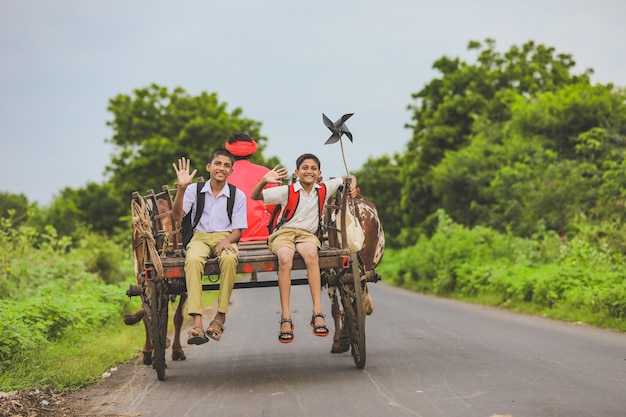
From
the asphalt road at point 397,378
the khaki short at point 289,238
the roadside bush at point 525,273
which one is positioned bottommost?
the asphalt road at point 397,378

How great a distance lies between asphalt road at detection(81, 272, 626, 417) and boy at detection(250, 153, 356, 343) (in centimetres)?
75

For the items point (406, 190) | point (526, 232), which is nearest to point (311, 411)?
point (526, 232)

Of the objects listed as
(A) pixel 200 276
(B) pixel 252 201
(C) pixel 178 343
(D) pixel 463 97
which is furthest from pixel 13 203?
(A) pixel 200 276

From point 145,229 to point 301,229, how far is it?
1.65 metres

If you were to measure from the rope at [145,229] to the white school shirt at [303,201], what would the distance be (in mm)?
1291

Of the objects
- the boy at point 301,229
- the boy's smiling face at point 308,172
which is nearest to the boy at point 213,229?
the boy at point 301,229

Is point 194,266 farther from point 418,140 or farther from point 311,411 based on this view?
point 418,140

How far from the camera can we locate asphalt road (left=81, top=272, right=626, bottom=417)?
7.32 metres

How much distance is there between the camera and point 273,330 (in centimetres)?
1520

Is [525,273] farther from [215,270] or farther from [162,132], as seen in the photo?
[162,132]

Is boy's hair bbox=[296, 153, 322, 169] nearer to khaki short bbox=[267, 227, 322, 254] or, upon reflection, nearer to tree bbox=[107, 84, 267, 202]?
khaki short bbox=[267, 227, 322, 254]

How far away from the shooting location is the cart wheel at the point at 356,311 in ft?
30.0

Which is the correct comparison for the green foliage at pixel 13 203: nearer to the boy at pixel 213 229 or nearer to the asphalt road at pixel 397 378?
the asphalt road at pixel 397 378

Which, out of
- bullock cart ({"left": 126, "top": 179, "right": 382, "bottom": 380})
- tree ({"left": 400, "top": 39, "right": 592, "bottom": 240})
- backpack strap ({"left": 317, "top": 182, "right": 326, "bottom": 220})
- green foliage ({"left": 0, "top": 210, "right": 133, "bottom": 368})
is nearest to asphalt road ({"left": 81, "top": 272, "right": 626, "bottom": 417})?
bullock cart ({"left": 126, "top": 179, "right": 382, "bottom": 380})
